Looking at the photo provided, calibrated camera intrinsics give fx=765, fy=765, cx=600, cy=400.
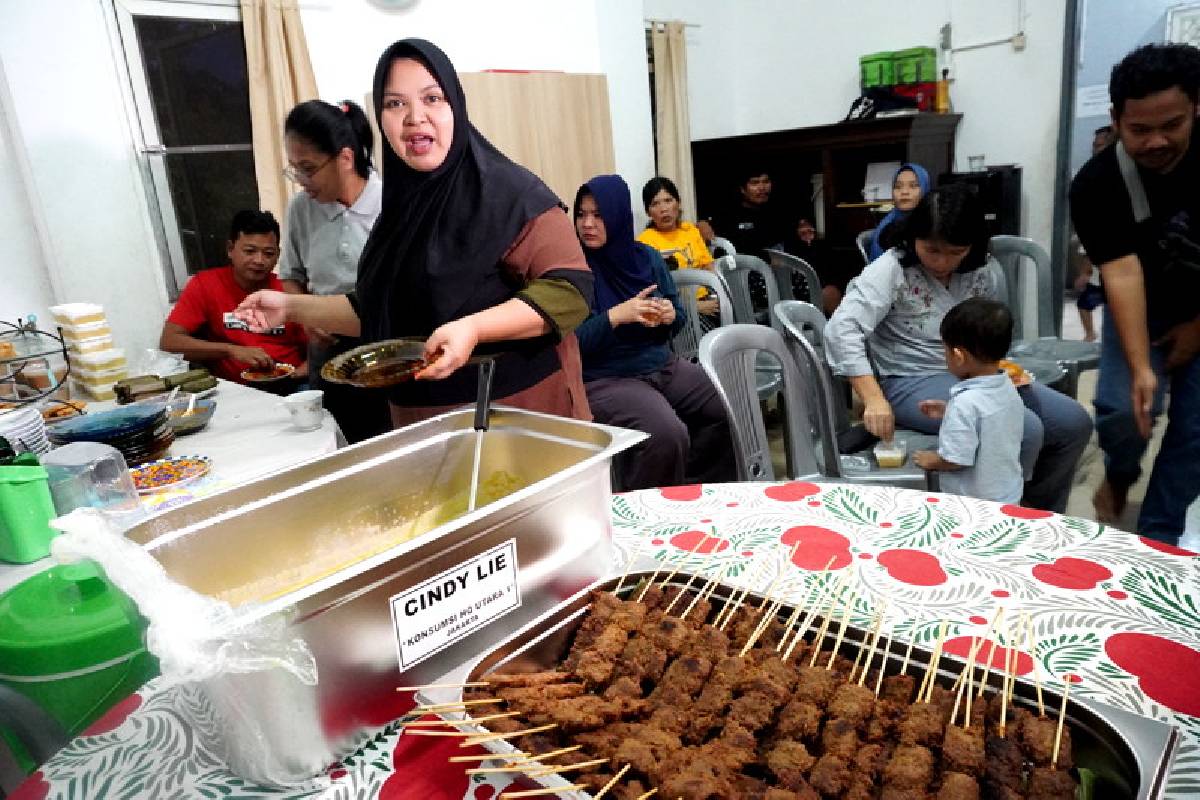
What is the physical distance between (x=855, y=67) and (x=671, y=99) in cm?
146

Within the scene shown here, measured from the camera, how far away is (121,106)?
11.8 ft

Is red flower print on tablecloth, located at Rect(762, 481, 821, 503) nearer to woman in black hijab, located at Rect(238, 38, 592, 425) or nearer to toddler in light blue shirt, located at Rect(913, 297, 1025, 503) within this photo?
woman in black hijab, located at Rect(238, 38, 592, 425)

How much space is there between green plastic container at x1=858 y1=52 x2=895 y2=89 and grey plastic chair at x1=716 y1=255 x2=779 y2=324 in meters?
2.12

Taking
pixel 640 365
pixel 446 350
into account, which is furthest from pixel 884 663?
pixel 640 365

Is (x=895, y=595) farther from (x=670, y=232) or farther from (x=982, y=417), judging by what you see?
(x=670, y=232)

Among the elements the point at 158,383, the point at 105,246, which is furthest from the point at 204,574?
the point at 105,246

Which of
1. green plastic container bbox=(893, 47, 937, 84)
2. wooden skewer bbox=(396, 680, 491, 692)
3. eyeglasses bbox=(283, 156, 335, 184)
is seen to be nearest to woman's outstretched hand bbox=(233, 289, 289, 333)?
eyeglasses bbox=(283, 156, 335, 184)

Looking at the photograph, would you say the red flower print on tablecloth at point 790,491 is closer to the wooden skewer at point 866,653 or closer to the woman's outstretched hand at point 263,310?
→ the wooden skewer at point 866,653

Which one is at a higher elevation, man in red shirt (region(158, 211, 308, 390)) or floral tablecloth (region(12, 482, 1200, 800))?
man in red shirt (region(158, 211, 308, 390))

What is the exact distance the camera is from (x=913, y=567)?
1.08 metres

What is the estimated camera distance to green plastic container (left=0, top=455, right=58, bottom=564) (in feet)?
4.79

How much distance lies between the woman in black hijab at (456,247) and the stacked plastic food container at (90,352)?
1.18m

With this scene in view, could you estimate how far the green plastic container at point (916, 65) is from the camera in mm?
5520

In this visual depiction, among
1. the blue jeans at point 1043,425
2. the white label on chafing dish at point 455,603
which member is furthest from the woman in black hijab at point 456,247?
the blue jeans at point 1043,425
